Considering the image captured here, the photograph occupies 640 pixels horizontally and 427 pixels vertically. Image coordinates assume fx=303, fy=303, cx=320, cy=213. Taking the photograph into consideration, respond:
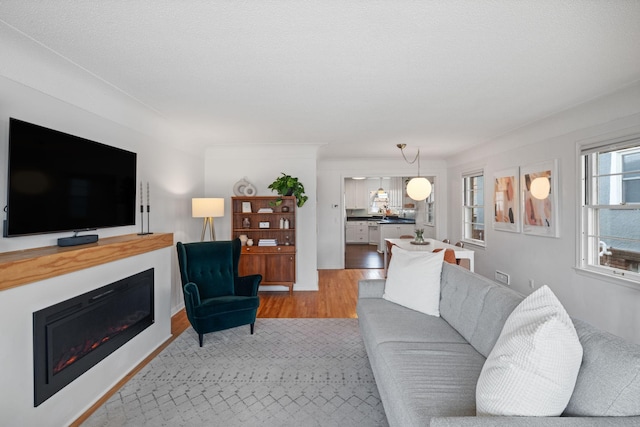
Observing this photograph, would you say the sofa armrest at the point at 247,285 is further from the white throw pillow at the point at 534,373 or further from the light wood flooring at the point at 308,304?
the white throw pillow at the point at 534,373

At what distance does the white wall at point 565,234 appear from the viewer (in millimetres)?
2846

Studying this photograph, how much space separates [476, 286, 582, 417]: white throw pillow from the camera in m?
1.08

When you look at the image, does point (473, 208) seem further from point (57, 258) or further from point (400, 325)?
point (57, 258)

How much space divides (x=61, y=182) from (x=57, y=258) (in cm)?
58

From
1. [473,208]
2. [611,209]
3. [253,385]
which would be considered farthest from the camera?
[473,208]

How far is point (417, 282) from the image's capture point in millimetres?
2617

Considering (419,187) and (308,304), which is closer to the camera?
(308,304)

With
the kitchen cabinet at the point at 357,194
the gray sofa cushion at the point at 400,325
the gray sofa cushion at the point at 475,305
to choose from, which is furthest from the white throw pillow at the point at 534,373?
the kitchen cabinet at the point at 357,194

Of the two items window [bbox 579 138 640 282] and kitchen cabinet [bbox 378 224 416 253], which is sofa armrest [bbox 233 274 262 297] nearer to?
window [bbox 579 138 640 282]

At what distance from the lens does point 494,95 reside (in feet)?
9.50

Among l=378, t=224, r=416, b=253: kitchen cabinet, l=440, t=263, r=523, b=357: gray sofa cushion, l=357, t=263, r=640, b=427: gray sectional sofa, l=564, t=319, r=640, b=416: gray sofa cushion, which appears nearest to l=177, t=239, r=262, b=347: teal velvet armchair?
l=357, t=263, r=640, b=427: gray sectional sofa

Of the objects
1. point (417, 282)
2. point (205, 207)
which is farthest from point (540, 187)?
point (205, 207)

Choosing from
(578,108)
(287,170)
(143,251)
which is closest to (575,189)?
(578,108)

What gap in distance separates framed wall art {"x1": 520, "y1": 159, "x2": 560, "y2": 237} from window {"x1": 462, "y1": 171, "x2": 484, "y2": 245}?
4.01 ft
